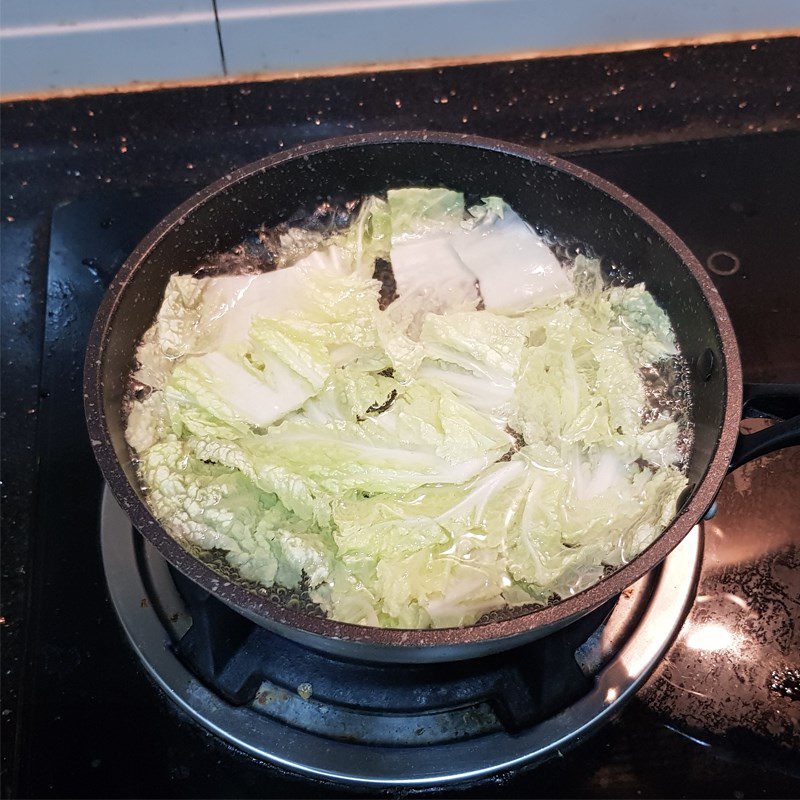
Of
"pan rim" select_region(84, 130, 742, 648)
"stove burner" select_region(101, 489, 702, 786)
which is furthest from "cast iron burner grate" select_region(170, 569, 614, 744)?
"pan rim" select_region(84, 130, 742, 648)


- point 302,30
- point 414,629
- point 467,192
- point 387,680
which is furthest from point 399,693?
point 302,30

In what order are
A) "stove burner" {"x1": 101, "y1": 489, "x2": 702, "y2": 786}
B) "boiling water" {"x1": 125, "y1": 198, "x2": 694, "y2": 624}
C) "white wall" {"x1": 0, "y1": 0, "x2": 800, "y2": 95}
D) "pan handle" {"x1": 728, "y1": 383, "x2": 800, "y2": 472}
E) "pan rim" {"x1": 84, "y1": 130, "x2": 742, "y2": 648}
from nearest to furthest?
1. "pan rim" {"x1": 84, "y1": 130, "x2": 742, "y2": 648}
2. "pan handle" {"x1": 728, "y1": 383, "x2": 800, "y2": 472}
3. "stove burner" {"x1": 101, "y1": 489, "x2": 702, "y2": 786}
4. "boiling water" {"x1": 125, "y1": 198, "x2": 694, "y2": 624}
5. "white wall" {"x1": 0, "y1": 0, "x2": 800, "y2": 95}

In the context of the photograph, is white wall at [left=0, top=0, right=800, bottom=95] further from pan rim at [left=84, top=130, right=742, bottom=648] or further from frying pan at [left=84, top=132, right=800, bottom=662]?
pan rim at [left=84, top=130, right=742, bottom=648]

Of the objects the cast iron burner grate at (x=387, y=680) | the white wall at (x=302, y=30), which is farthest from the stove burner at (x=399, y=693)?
the white wall at (x=302, y=30)

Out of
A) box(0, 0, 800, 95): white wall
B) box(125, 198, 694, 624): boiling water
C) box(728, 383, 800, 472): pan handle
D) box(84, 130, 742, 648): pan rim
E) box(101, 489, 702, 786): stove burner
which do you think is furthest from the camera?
box(0, 0, 800, 95): white wall

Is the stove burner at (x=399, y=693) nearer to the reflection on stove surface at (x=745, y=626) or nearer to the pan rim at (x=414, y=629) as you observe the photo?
the reflection on stove surface at (x=745, y=626)

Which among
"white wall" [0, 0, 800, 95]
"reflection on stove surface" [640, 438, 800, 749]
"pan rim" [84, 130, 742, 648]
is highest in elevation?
"white wall" [0, 0, 800, 95]

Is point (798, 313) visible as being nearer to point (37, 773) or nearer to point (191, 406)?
point (191, 406)

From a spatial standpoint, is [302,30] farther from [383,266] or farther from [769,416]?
[769,416]
